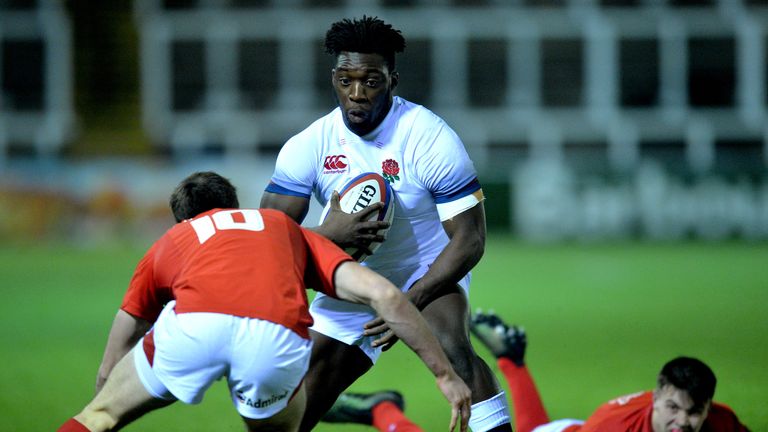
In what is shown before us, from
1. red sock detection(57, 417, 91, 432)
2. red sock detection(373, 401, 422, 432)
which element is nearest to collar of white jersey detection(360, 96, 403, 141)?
red sock detection(373, 401, 422, 432)

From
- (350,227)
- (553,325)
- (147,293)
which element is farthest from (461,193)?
(553,325)

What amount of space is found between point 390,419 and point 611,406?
57.4 inches

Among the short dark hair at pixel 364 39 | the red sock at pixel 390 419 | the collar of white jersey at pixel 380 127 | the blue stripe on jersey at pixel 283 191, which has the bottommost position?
the red sock at pixel 390 419

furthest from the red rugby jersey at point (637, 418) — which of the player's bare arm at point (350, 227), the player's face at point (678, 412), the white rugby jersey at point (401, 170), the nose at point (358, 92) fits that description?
the nose at point (358, 92)

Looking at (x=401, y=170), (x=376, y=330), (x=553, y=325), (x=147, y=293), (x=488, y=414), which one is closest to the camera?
(x=147, y=293)

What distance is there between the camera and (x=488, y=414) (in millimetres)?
5141

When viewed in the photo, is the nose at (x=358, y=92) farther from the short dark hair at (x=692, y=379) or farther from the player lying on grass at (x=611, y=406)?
the short dark hair at (x=692, y=379)

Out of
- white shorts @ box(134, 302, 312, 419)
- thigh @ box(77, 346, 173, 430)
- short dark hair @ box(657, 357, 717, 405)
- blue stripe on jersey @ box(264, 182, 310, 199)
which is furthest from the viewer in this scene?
blue stripe on jersey @ box(264, 182, 310, 199)

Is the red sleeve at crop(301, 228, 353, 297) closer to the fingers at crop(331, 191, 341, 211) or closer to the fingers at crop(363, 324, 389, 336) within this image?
the fingers at crop(363, 324, 389, 336)

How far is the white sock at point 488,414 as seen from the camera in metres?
5.14

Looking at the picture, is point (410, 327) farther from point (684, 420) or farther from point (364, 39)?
point (364, 39)

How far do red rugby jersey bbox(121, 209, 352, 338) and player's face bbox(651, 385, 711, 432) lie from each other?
4.60 feet

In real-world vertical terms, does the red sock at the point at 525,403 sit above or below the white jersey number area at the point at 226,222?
below

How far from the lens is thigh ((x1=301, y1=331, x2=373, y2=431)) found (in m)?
5.57
